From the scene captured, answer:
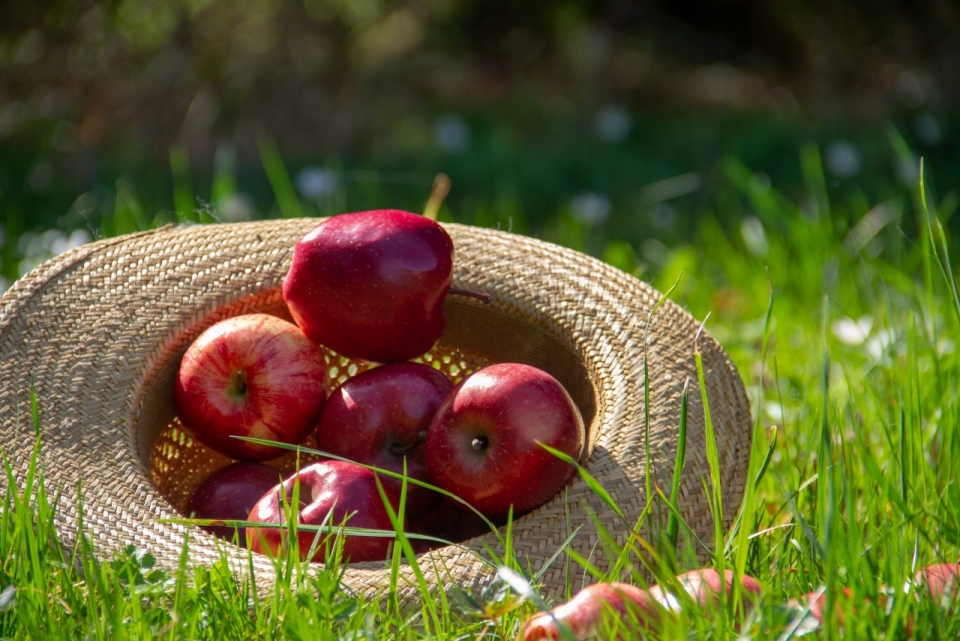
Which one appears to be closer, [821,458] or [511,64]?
[821,458]

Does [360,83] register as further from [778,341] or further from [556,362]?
[556,362]

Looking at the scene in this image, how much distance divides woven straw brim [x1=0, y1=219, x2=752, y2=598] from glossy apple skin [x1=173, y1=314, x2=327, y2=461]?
84 mm

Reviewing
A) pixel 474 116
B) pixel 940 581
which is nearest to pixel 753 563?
pixel 940 581

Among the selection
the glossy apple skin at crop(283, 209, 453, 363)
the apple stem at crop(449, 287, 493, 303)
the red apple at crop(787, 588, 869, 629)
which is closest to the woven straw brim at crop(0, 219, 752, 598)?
the apple stem at crop(449, 287, 493, 303)

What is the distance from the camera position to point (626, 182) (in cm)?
428

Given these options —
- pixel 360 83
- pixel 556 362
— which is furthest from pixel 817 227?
pixel 360 83

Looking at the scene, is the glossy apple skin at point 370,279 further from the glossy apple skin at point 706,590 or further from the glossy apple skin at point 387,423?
the glossy apple skin at point 706,590

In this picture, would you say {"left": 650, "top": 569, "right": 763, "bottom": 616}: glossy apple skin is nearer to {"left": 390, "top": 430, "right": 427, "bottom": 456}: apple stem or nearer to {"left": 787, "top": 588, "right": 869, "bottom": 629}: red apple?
{"left": 787, "top": 588, "right": 869, "bottom": 629}: red apple

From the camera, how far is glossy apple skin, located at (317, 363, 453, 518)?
5.77 feet

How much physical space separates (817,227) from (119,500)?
2246 mm

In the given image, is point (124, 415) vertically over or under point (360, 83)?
over

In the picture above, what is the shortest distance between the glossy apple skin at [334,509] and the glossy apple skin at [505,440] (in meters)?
0.12

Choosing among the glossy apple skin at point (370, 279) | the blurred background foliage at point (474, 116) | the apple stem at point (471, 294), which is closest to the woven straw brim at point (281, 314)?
the apple stem at point (471, 294)

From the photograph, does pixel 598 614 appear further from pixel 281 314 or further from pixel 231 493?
pixel 281 314
